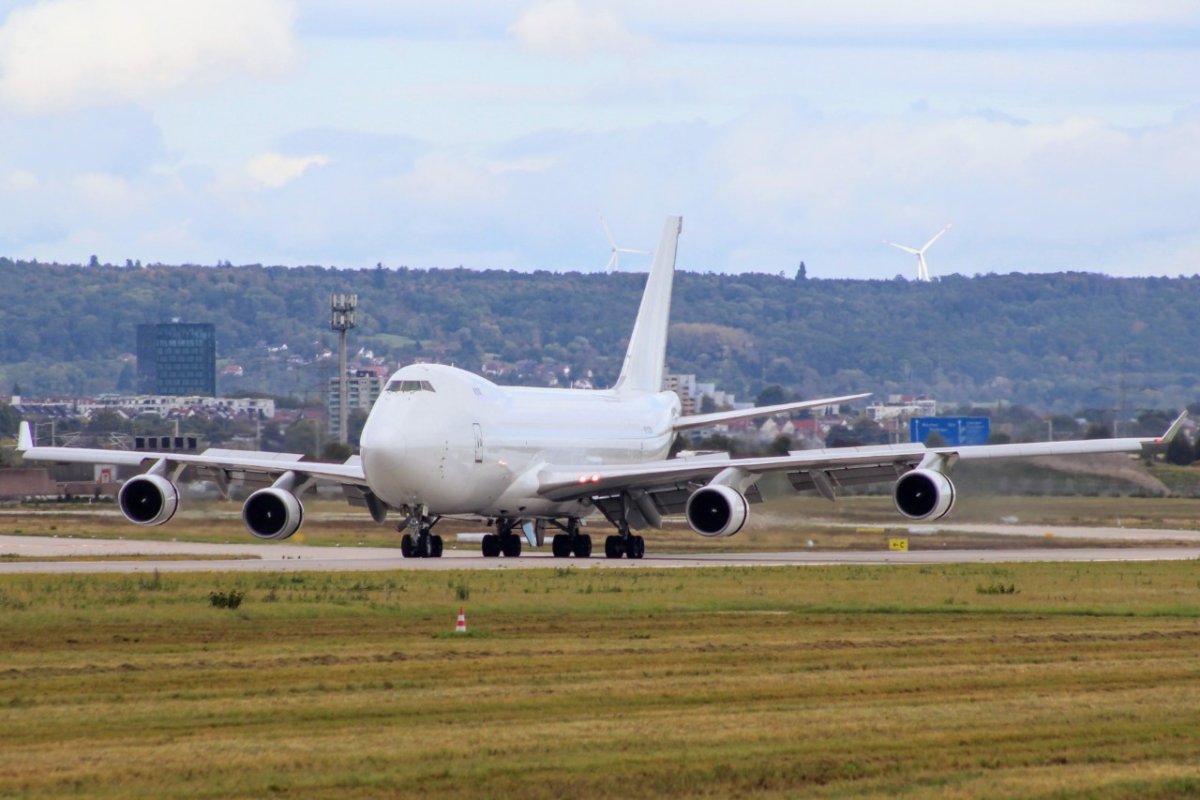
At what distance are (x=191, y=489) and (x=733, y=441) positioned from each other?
19584 mm

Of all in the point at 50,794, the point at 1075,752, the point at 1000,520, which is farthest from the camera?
the point at 1000,520

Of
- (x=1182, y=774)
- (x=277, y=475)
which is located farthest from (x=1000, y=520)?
(x=1182, y=774)

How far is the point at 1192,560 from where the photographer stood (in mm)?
43219

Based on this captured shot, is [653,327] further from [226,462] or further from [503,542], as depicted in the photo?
[226,462]

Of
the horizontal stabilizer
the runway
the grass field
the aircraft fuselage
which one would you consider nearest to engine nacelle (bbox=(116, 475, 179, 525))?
the runway

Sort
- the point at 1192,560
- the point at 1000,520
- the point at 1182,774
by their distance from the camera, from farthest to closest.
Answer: the point at 1000,520 < the point at 1192,560 < the point at 1182,774

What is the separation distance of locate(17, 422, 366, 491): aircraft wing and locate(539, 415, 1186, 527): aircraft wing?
16.2 feet

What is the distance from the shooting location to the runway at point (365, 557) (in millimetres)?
39688

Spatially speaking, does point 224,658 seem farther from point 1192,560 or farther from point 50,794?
point 1192,560

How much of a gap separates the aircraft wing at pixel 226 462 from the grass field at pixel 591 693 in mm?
13912

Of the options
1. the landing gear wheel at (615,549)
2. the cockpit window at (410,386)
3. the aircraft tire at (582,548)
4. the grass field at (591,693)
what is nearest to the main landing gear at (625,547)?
the landing gear wheel at (615,549)

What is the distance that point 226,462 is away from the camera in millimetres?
46469

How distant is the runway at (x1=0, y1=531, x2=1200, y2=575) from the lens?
3969 centimetres

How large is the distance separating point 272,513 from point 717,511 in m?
10.1
